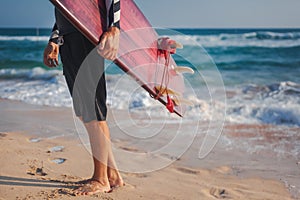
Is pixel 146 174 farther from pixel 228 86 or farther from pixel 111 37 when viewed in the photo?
pixel 228 86

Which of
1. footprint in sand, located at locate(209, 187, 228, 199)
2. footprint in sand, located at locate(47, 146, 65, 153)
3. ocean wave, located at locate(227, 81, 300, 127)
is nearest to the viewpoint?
footprint in sand, located at locate(209, 187, 228, 199)

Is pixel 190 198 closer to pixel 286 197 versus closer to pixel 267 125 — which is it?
pixel 286 197

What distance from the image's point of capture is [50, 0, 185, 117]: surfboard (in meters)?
1.97

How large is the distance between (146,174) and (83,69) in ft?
3.52

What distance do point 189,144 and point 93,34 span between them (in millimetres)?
2094

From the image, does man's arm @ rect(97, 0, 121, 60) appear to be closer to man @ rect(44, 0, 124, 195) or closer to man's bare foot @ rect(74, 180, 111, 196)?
man @ rect(44, 0, 124, 195)

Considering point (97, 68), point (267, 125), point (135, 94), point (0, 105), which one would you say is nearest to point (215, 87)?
point (135, 94)

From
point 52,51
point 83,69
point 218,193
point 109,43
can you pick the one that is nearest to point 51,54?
point 52,51

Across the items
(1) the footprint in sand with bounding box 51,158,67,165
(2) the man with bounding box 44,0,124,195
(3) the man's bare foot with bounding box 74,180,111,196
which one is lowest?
(1) the footprint in sand with bounding box 51,158,67,165

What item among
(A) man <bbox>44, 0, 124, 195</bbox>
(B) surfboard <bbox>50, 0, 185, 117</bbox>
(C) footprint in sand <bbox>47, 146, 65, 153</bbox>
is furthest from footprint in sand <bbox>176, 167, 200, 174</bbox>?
(C) footprint in sand <bbox>47, 146, 65, 153</bbox>

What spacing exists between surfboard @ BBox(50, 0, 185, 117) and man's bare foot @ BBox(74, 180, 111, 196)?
656 mm

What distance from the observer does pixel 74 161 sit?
9.66ft

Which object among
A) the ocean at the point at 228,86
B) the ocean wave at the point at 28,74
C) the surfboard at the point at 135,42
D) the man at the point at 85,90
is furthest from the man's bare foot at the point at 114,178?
the ocean wave at the point at 28,74

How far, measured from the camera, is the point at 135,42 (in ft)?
7.73
